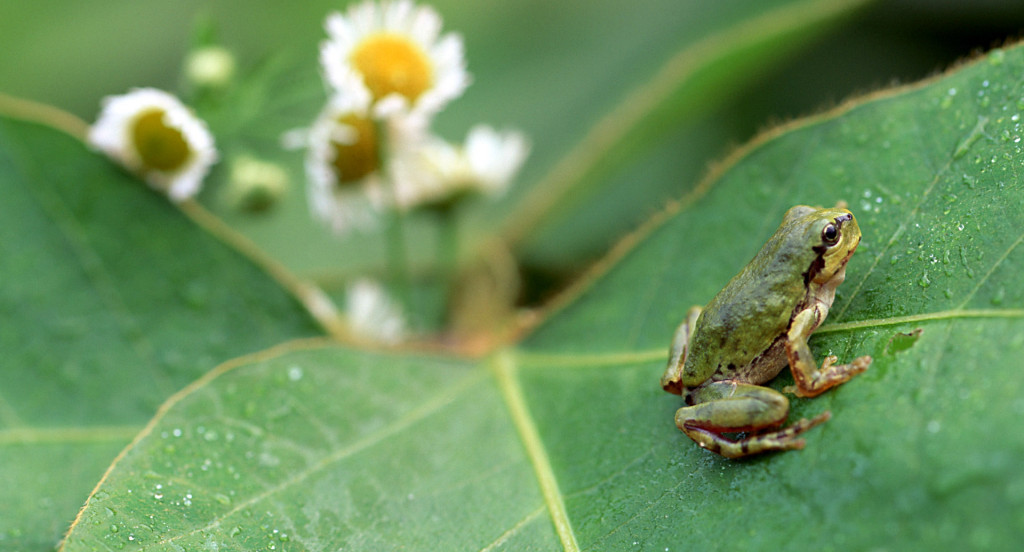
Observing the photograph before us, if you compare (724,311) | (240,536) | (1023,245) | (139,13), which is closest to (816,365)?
(724,311)

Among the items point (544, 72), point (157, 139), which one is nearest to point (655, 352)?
point (157, 139)

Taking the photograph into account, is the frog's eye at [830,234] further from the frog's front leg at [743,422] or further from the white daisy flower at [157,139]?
the white daisy flower at [157,139]

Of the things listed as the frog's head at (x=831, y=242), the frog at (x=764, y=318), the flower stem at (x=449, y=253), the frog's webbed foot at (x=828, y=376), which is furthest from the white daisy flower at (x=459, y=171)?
the frog's webbed foot at (x=828, y=376)

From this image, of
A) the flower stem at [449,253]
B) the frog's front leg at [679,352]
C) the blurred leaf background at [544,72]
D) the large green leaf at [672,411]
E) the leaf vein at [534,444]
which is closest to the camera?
the large green leaf at [672,411]

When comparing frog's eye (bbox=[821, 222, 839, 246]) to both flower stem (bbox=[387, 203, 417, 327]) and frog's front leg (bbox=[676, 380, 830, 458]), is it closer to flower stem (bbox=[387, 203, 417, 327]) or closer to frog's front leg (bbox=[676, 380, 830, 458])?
frog's front leg (bbox=[676, 380, 830, 458])

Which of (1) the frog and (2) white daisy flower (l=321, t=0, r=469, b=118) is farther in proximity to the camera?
(2) white daisy flower (l=321, t=0, r=469, b=118)

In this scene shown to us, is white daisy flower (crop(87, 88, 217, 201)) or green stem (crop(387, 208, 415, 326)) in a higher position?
white daisy flower (crop(87, 88, 217, 201))

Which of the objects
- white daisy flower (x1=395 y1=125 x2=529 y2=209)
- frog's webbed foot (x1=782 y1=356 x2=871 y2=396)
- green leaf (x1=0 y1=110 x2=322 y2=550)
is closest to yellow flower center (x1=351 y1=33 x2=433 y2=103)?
white daisy flower (x1=395 y1=125 x2=529 y2=209)
